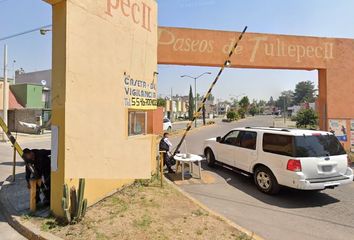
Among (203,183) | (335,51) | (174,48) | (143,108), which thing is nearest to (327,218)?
(203,183)

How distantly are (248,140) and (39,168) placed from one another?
577 cm

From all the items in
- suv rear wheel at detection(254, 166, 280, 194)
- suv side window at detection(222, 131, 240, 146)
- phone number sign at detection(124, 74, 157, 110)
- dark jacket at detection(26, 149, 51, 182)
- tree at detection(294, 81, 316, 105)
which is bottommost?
suv rear wheel at detection(254, 166, 280, 194)

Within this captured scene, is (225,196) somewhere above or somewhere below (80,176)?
below

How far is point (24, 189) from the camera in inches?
291

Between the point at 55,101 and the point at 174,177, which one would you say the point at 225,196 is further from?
the point at 55,101

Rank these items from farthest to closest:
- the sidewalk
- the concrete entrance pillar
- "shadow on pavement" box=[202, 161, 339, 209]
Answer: "shadow on pavement" box=[202, 161, 339, 209] → the concrete entrance pillar → the sidewalk

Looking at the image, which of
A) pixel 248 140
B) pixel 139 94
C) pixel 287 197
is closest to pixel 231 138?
pixel 248 140

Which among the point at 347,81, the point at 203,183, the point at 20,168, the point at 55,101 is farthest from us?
the point at 347,81

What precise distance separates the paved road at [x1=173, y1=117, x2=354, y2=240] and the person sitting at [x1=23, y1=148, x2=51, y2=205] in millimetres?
3413

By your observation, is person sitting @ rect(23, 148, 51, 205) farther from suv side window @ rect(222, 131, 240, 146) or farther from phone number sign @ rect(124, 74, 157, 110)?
suv side window @ rect(222, 131, 240, 146)

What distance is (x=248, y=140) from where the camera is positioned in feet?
29.2

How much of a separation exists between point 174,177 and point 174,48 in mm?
5279

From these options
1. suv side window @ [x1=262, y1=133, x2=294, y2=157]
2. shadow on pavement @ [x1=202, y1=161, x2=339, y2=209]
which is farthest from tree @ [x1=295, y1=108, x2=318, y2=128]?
suv side window @ [x1=262, y1=133, x2=294, y2=157]

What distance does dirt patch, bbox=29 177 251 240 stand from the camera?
4.71 metres
